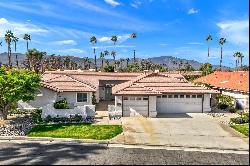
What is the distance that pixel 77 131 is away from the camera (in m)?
26.4

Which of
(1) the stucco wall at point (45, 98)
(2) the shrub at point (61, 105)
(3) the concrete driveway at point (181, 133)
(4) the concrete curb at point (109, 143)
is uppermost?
(1) the stucco wall at point (45, 98)

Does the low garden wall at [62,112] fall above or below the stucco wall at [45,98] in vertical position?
below

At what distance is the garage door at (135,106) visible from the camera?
33.2 metres

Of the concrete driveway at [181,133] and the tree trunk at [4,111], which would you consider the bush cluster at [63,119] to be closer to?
the tree trunk at [4,111]

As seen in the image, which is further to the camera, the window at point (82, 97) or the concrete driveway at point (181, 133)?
the window at point (82, 97)

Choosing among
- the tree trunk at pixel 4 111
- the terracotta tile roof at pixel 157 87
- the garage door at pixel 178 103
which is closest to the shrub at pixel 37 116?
the tree trunk at pixel 4 111

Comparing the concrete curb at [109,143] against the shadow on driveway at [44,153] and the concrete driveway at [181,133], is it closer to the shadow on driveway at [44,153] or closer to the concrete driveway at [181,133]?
the concrete driveway at [181,133]

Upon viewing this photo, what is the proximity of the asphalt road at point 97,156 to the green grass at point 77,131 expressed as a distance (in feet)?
6.88

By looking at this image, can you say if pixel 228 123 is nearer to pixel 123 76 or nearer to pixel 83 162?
pixel 83 162

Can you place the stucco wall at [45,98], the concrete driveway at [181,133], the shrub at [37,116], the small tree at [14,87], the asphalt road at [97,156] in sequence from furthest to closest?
the stucco wall at [45,98] → the shrub at [37,116] → the small tree at [14,87] → the concrete driveway at [181,133] → the asphalt road at [97,156]

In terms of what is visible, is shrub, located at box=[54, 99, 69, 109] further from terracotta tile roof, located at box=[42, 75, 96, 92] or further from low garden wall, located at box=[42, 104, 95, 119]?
low garden wall, located at box=[42, 104, 95, 119]

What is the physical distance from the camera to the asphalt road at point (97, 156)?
19.0m

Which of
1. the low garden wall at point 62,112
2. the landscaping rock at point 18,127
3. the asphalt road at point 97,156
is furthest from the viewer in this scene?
the low garden wall at point 62,112

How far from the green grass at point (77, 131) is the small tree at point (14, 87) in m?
3.50
